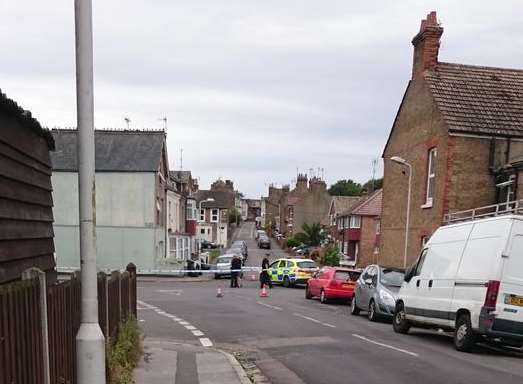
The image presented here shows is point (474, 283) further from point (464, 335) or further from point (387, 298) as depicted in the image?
point (387, 298)

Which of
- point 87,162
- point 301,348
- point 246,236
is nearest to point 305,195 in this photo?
point 246,236

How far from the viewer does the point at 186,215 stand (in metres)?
56.3

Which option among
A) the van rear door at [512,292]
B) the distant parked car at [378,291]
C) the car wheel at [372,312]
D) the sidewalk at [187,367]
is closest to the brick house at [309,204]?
the distant parked car at [378,291]

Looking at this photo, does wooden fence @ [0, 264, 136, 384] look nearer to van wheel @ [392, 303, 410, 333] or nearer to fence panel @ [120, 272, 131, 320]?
fence panel @ [120, 272, 131, 320]

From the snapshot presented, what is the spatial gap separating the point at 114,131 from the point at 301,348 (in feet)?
104

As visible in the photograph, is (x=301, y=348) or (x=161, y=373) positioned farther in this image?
(x=301, y=348)

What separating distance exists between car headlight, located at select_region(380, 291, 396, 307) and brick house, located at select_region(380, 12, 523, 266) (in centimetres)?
668

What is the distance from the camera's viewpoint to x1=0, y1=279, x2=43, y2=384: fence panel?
11.0ft

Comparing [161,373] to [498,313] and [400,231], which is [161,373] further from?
[400,231]

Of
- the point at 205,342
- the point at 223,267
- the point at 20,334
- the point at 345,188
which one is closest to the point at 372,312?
the point at 205,342

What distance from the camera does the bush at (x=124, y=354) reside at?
6.58 meters

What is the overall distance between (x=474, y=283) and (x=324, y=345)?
123 inches

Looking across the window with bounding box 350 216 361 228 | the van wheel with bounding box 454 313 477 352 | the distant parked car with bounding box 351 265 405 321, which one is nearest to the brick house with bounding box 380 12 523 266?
the distant parked car with bounding box 351 265 405 321

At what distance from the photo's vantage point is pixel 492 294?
10.2 metres
